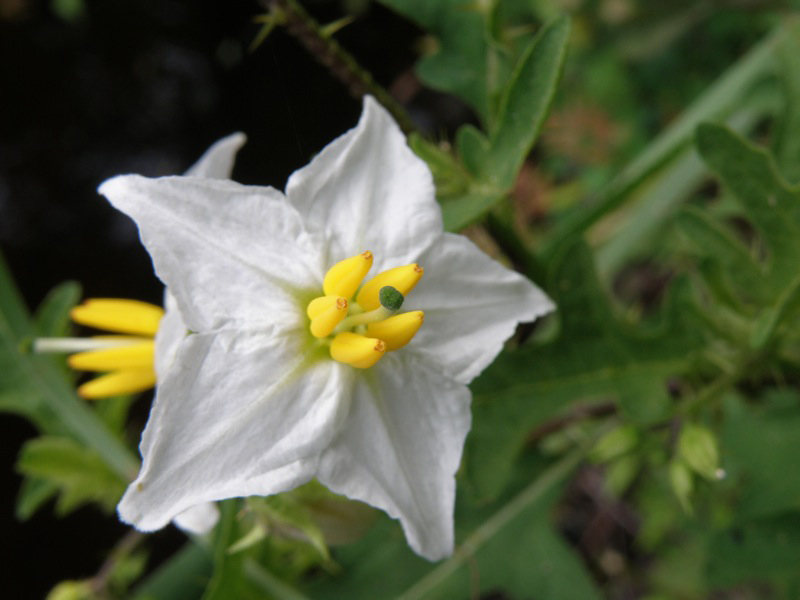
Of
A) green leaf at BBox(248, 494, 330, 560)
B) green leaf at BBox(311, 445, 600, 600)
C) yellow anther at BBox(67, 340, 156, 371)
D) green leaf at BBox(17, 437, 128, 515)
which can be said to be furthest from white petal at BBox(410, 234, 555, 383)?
green leaf at BBox(17, 437, 128, 515)

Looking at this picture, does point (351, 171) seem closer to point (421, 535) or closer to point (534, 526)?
point (421, 535)

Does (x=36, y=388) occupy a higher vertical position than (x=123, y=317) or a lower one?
lower

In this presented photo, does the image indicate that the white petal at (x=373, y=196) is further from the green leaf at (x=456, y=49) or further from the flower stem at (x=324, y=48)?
the green leaf at (x=456, y=49)

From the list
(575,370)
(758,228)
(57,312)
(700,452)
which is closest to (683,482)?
(700,452)

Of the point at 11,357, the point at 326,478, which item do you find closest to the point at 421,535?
the point at 326,478

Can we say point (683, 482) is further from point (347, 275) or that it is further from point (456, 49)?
point (456, 49)

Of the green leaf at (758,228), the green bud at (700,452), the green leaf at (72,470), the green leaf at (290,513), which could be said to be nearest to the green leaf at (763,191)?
the green leaf at (758,228)
